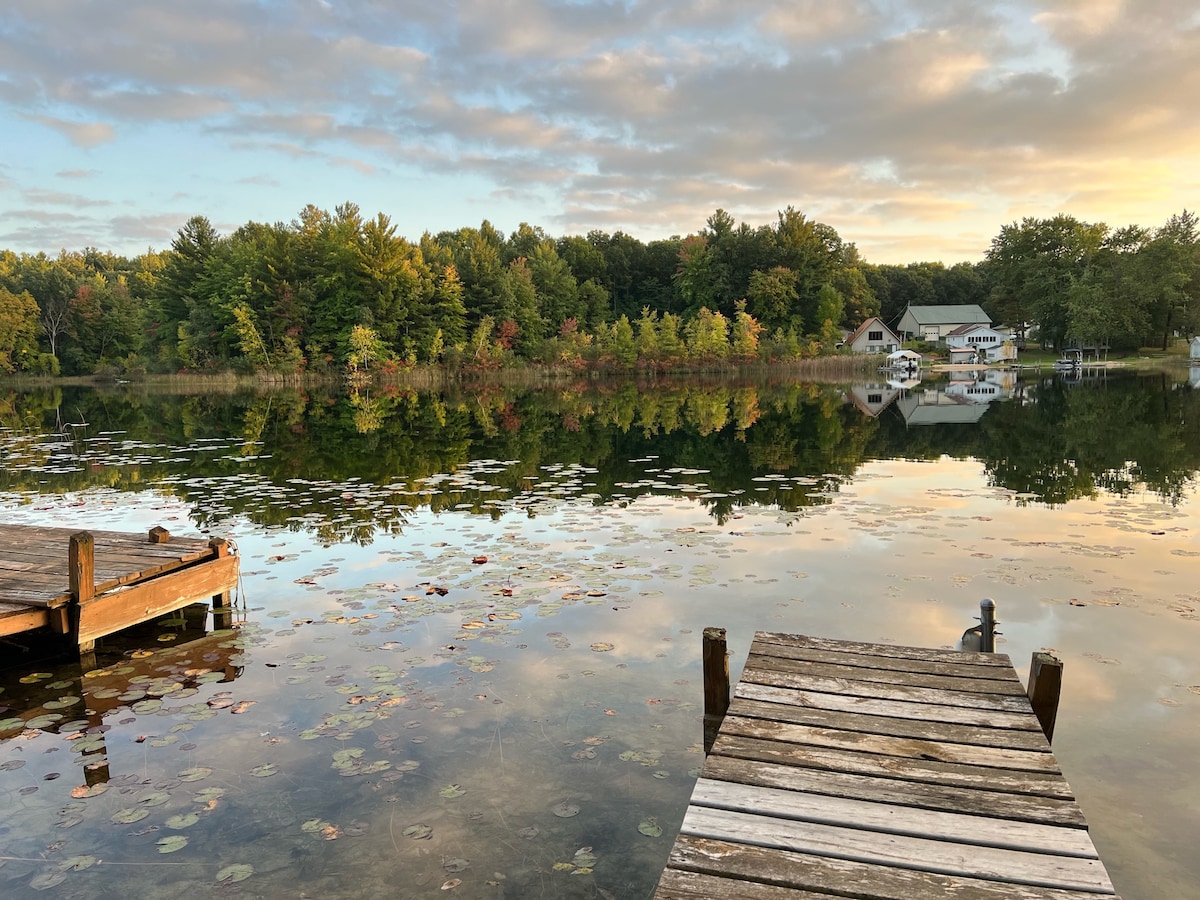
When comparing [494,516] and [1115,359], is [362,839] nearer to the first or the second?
[494,516]

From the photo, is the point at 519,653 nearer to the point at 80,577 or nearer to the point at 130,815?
the point at 130,815

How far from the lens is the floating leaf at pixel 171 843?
3.86 metres

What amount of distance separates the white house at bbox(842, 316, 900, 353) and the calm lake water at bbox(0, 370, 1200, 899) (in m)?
74.1

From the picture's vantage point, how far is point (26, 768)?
4.63 meters

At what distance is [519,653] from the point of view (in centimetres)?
628

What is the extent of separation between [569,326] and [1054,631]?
207 ft

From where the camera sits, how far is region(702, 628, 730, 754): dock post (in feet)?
14.6

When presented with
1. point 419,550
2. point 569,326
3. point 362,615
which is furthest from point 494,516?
point 569,326

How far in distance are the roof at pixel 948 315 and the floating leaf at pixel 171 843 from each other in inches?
4143

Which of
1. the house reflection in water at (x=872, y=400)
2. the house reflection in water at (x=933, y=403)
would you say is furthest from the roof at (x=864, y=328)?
the house reflection in water at (x=872, y=400)

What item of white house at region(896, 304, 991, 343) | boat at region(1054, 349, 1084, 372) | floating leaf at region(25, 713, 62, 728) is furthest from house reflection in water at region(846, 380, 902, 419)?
white house at region(896, 304, 991, 343)

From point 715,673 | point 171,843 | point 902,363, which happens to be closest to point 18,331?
point 171,843

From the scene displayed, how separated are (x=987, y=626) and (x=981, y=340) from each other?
9842 centimetres

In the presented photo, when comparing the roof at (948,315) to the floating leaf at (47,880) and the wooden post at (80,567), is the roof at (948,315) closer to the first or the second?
the wooden post at (80,567)
